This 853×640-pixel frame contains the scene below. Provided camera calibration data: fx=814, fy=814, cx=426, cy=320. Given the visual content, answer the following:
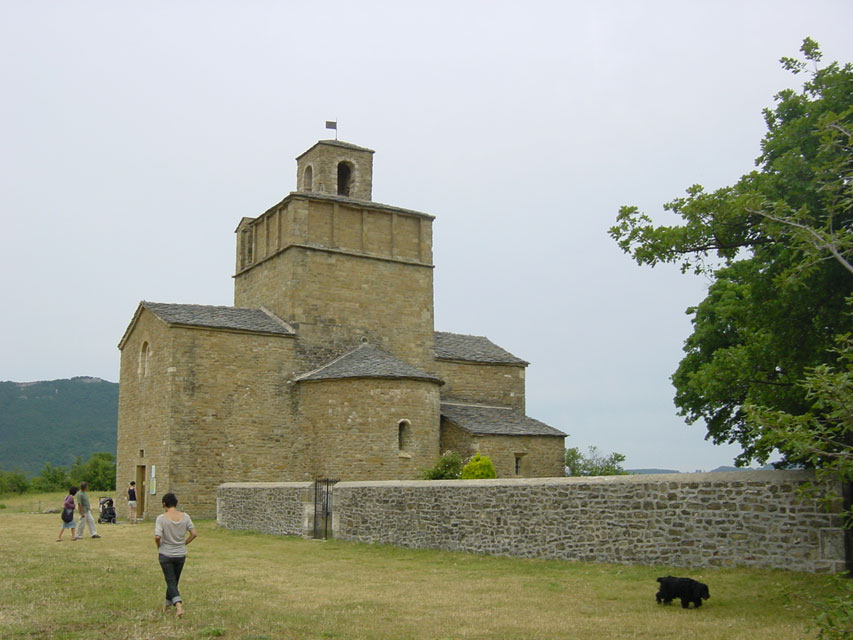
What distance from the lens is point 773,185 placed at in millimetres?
11656

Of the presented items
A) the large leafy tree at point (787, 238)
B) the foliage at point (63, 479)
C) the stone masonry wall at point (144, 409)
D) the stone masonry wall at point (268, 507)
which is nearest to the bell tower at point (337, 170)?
the stone masonry wall at point (144, 409)

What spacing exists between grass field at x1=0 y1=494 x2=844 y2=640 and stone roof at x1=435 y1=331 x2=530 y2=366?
672 inches

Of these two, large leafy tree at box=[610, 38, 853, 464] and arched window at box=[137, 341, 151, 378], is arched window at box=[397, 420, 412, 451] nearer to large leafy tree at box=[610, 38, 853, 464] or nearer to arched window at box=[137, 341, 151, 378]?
arched window at box=[137, 341, 151, 378]

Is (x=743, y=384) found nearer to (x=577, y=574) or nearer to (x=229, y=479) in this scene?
(x=577, y=574)

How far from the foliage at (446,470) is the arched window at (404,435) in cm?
135

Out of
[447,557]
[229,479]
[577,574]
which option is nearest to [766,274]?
[577,574]

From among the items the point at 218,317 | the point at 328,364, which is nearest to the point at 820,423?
the point at 328,364

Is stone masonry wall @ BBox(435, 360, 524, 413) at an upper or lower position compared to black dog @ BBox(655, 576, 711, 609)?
upper

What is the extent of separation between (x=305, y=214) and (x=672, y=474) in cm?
1964

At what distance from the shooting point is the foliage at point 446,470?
24.8 m

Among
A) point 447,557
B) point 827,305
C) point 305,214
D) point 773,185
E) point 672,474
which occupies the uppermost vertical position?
point 305,214

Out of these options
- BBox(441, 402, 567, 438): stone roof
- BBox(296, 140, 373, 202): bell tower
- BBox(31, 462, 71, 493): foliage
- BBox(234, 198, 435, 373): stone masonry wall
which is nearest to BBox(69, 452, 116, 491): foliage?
BBox(31, 462, 71, 493): foliage

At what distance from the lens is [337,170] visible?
3238 cm

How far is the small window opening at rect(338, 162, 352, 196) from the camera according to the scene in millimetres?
32781
